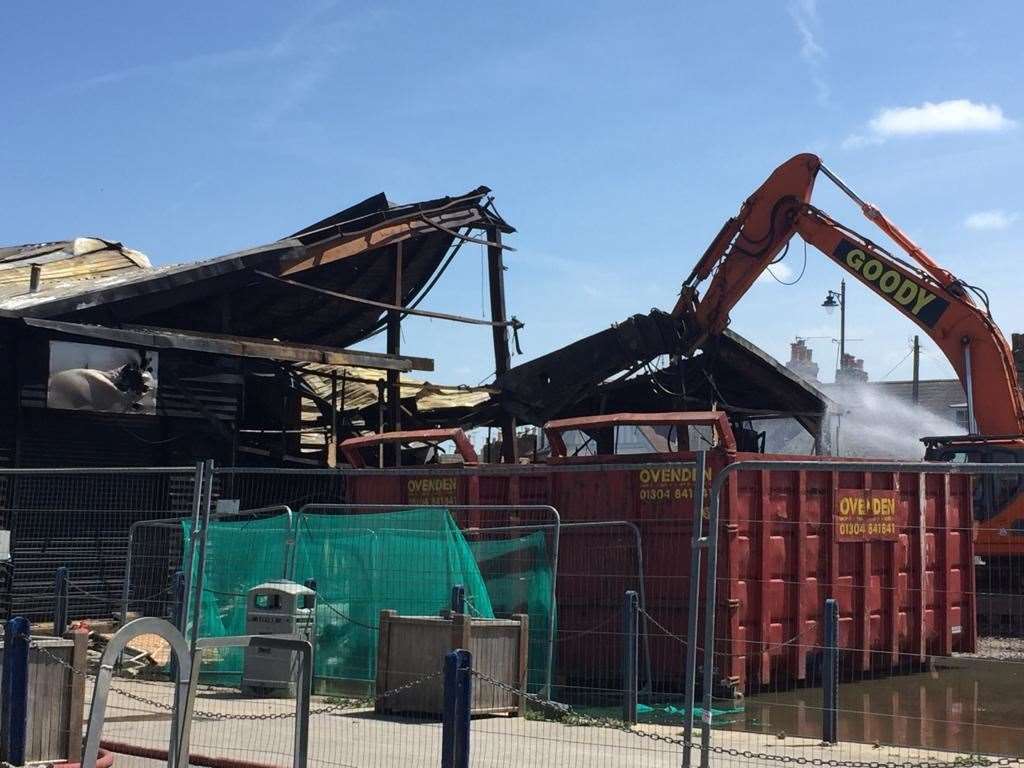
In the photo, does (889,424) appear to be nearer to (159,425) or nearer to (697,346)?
(697,346)

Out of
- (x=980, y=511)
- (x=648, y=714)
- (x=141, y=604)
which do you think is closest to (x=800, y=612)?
(x=648, y=714)

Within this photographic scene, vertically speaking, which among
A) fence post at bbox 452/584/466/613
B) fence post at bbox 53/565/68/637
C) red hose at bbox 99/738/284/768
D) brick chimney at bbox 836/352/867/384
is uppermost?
brick chimney at bbox 836/352/867/384

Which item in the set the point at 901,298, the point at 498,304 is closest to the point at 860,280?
the point at 901,298

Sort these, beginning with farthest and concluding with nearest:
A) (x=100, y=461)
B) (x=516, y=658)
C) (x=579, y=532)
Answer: (x=100, y=461) < (x=579, y=532) < (x=516, y=658)

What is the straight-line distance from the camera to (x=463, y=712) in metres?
7.65

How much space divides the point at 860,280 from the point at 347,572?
Answer: 11454 mm

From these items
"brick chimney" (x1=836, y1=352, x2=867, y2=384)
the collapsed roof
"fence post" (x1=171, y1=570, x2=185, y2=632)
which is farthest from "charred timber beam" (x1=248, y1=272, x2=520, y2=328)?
"brick chimney" (x1=836, y1=352, x2=867, y2=384)

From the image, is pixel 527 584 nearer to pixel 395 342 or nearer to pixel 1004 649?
Answer: pixel 1004 649

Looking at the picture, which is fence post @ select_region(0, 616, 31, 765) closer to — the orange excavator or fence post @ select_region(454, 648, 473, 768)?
fence post @ select_region(454, 648, 473, 768)

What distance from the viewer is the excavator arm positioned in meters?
19.4

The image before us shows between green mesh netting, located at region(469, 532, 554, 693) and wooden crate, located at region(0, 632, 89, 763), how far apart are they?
170 inches

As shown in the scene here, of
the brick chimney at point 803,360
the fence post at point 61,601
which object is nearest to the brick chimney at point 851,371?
the brick chimney at point 803,360

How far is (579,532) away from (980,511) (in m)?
7.77

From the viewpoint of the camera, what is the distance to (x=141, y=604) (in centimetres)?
1576
